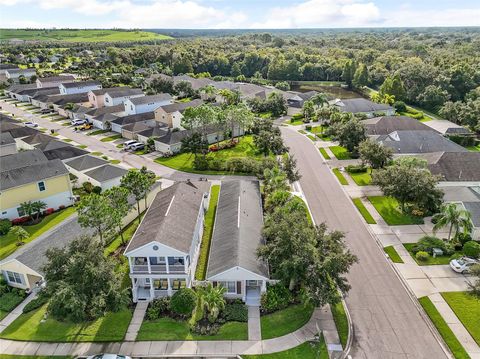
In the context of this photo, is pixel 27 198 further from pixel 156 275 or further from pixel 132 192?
pixel 156 275

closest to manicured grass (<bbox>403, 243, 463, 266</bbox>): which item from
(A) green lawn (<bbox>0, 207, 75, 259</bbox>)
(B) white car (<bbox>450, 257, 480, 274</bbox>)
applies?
(B) white car (<bbox>450, 257, 480, 274</bbox>)

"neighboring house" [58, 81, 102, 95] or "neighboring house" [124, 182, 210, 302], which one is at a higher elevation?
"neighboring house" [58, 81, 102, 95]

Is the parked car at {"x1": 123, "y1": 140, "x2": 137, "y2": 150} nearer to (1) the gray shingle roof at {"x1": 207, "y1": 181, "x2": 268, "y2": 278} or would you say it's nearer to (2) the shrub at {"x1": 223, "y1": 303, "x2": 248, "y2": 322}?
(1) the gray shingle roof at {"x1": 207, "y1": 181, "x2": 268, "y2": 278}

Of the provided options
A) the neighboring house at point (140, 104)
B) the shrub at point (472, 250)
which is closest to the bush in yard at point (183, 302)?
the shrub at point (472, 250)

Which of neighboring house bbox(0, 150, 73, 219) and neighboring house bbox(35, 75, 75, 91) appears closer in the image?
neighboring house bbox(0, 150, 73, 219)

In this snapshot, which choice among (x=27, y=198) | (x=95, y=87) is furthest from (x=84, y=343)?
(x=95, y=87)
